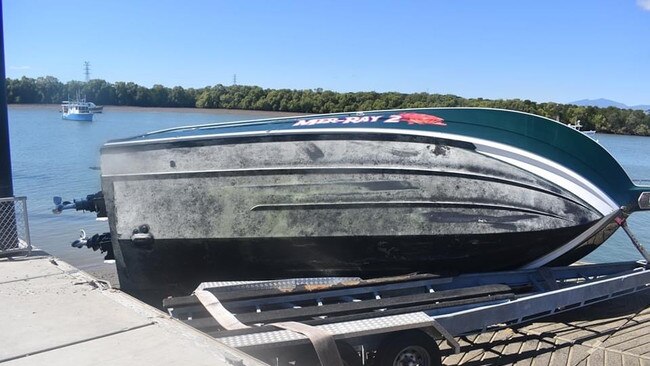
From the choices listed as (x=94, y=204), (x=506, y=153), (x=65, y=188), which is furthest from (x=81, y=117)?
(x=506, y=153)

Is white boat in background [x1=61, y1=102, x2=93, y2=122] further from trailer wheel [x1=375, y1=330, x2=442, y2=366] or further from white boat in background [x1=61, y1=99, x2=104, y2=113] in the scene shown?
trailer wheel [x1=375, y1=330, x2=442, y2=366]

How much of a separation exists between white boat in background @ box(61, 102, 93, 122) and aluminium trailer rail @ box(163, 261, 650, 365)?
66890 millimetres

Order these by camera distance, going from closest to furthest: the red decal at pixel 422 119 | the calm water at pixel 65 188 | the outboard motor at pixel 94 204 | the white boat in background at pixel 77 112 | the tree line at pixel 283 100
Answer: the red decal at pixel 422 119
the outboard motor at pixel 94 204
the calm water at pixel 65 188
the tree line at pixel 283 100
the white boat in background at pixel 77 112

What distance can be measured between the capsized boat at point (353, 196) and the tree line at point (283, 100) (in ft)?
50.0

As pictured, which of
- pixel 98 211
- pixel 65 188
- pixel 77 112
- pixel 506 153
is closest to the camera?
pixel 506 153

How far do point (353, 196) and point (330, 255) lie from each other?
2.01ft

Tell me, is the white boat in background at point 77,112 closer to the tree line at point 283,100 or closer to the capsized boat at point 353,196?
the tree line at point 283,100

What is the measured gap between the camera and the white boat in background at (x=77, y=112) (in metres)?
66.4

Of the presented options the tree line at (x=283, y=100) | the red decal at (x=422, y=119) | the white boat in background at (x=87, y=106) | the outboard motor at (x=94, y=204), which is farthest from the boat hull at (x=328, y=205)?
the white boat in background at (x=87, y=106)

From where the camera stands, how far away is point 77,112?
66.9 meters

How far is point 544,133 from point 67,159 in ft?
85.7

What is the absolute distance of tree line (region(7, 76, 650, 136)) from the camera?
31375mm

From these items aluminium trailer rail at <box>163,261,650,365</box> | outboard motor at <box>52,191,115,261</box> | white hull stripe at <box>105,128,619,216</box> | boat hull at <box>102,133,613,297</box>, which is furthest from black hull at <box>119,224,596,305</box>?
outboard motor at <box>52,191,115,261</box>

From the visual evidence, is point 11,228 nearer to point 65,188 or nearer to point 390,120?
point 390,120
